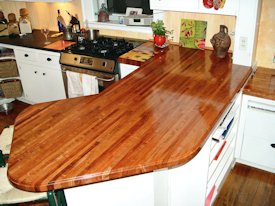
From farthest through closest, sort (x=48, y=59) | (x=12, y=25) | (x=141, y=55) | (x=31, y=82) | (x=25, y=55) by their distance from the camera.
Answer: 1. (x=12, y=25)
2. (x=31, y=82)
3. (x=25, y=55)
4. (x=48, y=59)
5. (x=141, y=55)

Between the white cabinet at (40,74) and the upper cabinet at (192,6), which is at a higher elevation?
the upper cabinet at (192,6)

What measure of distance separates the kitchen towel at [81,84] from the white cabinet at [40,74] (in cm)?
28

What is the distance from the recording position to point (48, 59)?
3586 mm

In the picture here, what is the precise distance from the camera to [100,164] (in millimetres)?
1495

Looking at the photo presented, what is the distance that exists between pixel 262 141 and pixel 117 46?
5.74 ft

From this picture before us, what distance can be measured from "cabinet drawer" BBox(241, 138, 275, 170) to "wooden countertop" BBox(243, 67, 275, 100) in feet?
1.45

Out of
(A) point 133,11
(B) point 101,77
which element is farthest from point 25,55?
(A) point 133,11

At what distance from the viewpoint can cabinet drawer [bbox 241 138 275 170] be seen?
2.65 m

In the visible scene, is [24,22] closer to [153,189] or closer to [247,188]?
[153,189]

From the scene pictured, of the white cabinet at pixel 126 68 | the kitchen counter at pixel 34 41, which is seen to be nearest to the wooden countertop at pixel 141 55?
the white cabinet at pixel 126 68

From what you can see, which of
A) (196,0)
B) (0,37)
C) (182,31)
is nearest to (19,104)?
(0,37)

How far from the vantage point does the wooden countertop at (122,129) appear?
1.47m

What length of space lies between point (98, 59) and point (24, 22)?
5.48 ft

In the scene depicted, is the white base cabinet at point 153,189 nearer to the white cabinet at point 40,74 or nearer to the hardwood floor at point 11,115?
the white cabinet at point 40,74
